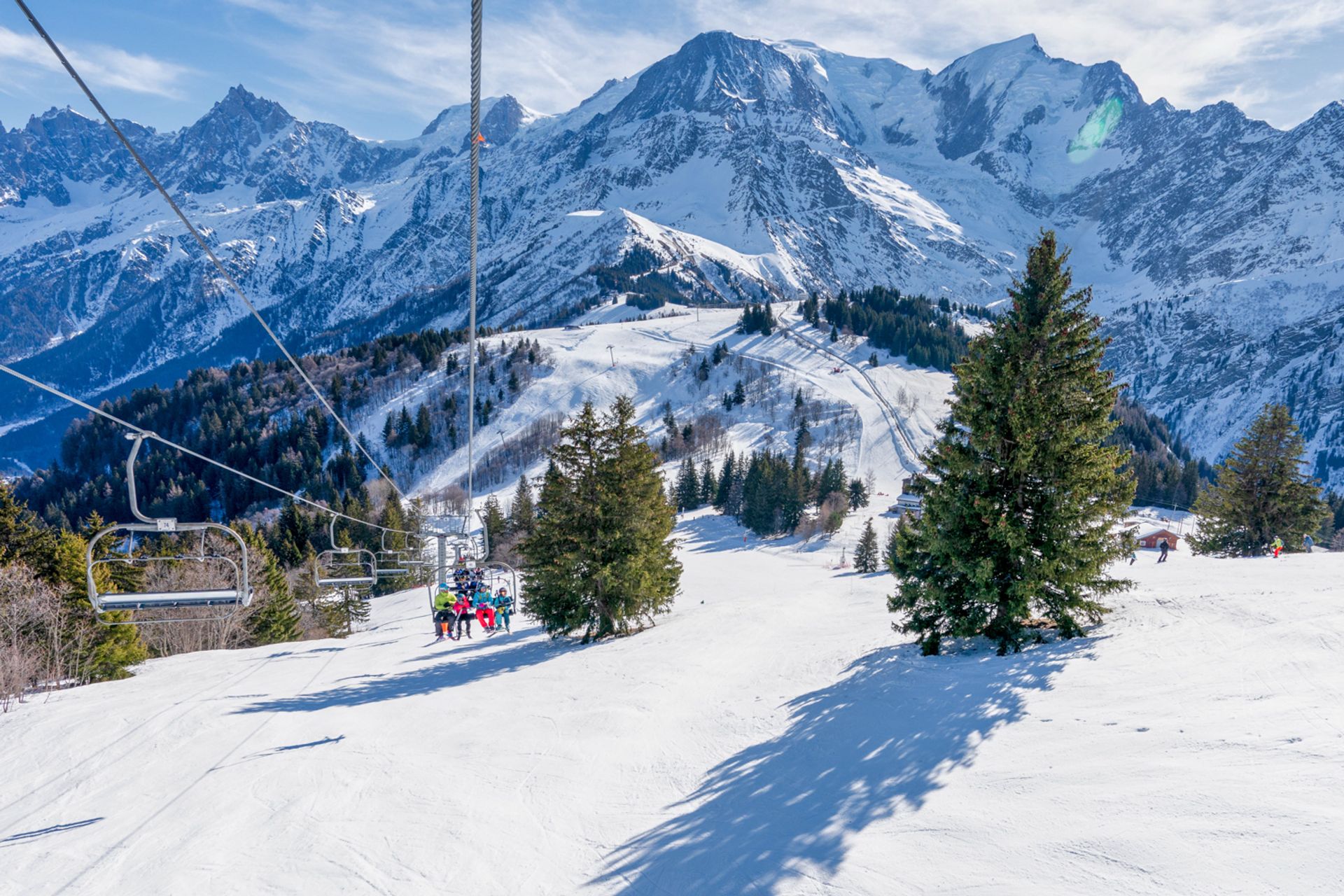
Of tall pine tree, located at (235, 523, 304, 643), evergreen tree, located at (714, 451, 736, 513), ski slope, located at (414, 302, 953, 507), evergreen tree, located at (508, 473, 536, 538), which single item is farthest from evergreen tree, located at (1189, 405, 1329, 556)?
ski slope, located at (414, 302, 953, 507)

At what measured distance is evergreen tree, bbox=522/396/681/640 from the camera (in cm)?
2281

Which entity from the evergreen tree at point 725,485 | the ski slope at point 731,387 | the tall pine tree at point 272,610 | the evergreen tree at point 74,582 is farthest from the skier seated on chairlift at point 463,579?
the ski slope at point 731,387

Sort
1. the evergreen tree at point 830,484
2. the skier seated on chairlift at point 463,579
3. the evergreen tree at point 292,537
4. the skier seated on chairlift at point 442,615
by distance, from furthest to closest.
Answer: the evergreen tree at point 830,484 → the evergreen tree at point 292,537 → the skier seated on chairlift at point 463,579 → the skier seated on chairlift at point 442,615

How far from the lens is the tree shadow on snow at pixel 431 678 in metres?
15.5

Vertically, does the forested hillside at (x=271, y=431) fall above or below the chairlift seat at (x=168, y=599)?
above

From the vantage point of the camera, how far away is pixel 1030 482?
48.5 feet

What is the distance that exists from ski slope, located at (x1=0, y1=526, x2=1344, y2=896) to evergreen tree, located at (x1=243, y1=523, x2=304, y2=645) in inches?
1004

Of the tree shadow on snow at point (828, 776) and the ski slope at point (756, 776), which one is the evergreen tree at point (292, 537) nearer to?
the ski slope at point (756, 776)

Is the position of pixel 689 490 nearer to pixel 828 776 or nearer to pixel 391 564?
pixel 391 564

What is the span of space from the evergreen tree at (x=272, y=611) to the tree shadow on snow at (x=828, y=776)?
1400 inches

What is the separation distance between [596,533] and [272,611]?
2982 centimetres

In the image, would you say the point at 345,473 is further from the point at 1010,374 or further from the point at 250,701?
the point at 1010,374

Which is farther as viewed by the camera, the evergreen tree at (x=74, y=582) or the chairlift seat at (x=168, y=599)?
the evergreen tree at (x=74, y=582)

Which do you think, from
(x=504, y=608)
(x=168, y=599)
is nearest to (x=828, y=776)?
(x=168, y=599)
